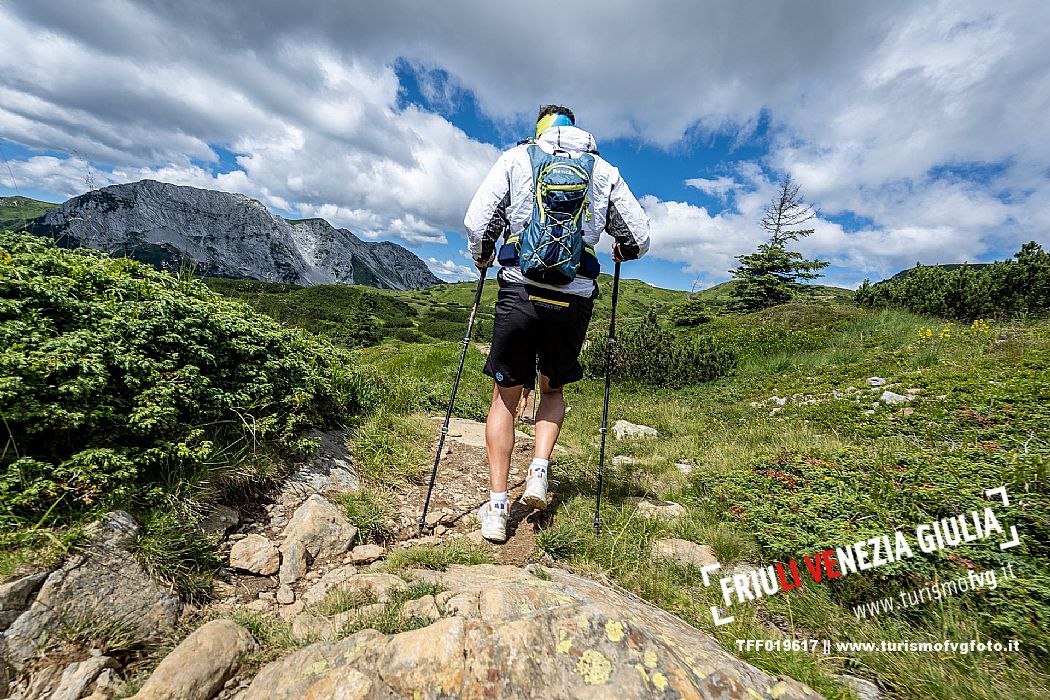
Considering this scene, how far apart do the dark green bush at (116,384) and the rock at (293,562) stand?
804 mm

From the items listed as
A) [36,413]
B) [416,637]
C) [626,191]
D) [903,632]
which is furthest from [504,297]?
[903,632]

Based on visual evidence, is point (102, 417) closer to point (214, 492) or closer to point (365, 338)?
point (214, 492)

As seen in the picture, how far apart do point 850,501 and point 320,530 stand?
439 cm

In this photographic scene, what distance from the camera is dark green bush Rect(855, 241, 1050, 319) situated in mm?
15789

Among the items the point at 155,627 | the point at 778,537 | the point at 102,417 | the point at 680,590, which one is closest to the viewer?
the point at 155,627

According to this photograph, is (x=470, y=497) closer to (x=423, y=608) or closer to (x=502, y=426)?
(x=502, y=426)

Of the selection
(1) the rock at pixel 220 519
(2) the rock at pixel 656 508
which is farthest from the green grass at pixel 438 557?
(2) the rock at pixel 656 508

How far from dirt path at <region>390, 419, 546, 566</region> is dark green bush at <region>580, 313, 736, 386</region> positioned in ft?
27.5

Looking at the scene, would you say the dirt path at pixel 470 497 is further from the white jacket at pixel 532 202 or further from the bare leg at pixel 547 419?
the white jacket at pixel 532 202

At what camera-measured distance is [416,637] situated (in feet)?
5.78

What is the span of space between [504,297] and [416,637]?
242 cm

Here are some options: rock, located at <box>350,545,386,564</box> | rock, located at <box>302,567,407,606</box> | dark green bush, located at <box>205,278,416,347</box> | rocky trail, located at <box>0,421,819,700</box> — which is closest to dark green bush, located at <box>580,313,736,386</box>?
rock, located at <box>350,545,386,564</box>

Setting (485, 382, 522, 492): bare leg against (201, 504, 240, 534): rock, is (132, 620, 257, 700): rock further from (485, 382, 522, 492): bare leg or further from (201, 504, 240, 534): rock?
(485, 382, 522, 492): bare leg

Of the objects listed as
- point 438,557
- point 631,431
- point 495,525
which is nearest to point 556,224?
point 495,525
